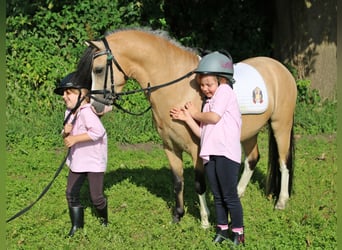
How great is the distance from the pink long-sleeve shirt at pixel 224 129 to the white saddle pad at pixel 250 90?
0.59m

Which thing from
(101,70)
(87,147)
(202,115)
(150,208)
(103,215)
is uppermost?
(101,70)

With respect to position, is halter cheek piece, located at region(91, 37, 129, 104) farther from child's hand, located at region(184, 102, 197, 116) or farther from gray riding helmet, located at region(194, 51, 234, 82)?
gray riding helmet, located at region(194, 51, 234, 82)

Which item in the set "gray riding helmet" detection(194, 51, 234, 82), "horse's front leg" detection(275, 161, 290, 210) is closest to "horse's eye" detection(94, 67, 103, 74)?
"gray riding helmet" detection(194, 51, 234, 82)

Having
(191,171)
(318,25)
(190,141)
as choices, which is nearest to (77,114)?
(190,141)

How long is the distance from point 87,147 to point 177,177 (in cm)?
97

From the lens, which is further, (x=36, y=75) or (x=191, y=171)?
(x=36, y=75)

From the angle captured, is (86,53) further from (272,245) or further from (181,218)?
(272,245)

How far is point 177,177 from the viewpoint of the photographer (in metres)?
4.80

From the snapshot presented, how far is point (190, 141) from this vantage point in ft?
14.4

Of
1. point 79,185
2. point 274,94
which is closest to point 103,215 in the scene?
point 79,185

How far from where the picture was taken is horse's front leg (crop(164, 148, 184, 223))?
4707 mm

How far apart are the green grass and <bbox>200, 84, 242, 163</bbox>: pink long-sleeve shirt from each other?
85 centimetres

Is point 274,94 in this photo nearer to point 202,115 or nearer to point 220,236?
point 202,115

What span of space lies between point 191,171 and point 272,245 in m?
2.39
